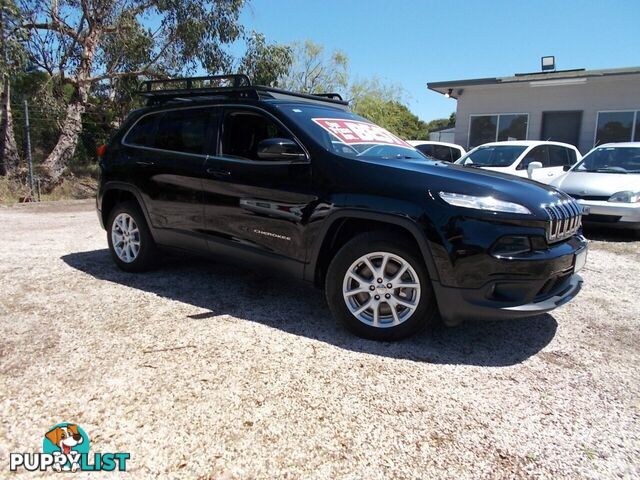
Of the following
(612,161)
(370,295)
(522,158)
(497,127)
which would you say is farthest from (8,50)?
(497,127)

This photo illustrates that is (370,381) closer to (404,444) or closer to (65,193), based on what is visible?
(404,444)

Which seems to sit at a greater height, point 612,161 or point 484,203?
point 612,161

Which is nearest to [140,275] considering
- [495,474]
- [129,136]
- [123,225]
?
[123,225]

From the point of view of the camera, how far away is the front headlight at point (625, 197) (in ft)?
23.3

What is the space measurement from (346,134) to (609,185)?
5.59 metres

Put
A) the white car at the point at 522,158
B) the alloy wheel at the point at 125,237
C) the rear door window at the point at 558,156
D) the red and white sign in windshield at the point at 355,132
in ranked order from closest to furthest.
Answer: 1. the red and white sign in windshield at the point at 355,132
2. the alloy wheel at the point at 125,237
3. the white car at the point at 522,158
4. the rear door window at the point at 558,156

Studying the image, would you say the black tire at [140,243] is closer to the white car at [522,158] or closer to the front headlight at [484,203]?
the front headlight at [484,203]

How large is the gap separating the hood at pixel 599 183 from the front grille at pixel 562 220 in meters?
4.47

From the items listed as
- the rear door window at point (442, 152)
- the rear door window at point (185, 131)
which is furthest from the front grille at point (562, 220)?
the rear door window at point (442, 152)

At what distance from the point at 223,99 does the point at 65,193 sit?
9.62m

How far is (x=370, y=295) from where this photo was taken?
3.30 meters

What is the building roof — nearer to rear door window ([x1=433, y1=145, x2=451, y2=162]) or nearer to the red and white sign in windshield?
rear door window ([x1=433, y1=145, x2=451, y2=162])

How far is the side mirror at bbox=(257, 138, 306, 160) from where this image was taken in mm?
3508

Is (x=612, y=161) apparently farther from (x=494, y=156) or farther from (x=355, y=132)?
(x=355, y=132)
